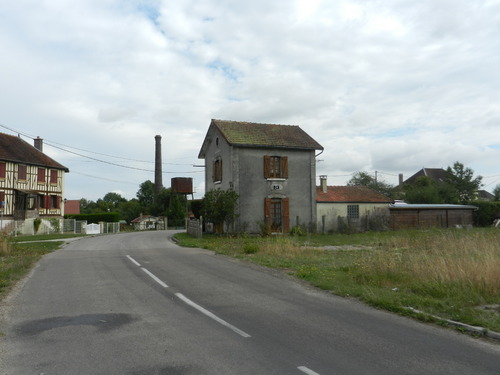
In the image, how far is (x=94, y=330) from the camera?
6453 millimetres

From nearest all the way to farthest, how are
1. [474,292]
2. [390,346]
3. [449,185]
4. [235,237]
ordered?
[390,346] < [474,292] < [235,237] < [449,185]

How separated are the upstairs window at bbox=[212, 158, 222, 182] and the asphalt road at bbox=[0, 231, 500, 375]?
68.8 feet

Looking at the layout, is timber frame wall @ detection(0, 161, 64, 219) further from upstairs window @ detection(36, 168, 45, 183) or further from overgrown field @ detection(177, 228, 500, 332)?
overgrown field @ detection(177, 228, 500, 332)

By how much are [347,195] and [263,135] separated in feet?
28.3

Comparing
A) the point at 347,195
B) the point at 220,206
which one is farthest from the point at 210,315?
the point at 347,195

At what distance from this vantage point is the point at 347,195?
33.9 meters

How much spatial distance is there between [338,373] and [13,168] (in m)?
40.7

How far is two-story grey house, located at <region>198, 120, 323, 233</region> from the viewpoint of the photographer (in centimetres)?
2898

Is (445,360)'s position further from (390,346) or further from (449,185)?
(449,185)

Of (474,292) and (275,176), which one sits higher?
(275,176)

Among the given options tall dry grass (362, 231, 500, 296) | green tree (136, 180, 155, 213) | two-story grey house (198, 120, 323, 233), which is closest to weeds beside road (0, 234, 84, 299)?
tall dry grass (362, 231, 500, 296)

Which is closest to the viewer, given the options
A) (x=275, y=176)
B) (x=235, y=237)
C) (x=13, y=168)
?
(x=235, y=237)

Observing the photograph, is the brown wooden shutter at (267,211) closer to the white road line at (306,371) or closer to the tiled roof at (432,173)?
the white road line at (306,371)

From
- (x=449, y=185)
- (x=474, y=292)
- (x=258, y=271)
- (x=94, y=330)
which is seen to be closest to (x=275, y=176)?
(x=258, y=271)
